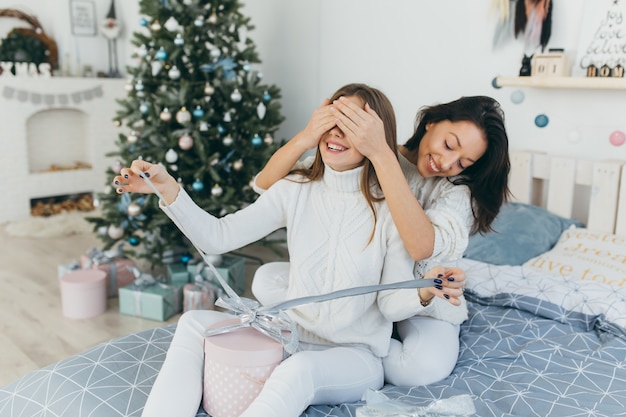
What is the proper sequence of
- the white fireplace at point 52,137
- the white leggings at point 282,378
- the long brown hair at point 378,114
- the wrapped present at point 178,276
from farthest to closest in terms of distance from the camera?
1. the white fireplace at point 52,137
2. the wrapped present at point 178,276
3. the long brown hair at point 378,114
4. the white leggings at point 282,378

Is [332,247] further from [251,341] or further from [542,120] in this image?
[542,120]

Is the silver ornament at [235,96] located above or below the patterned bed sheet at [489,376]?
above

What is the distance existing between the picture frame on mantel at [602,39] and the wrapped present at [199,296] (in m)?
1.85

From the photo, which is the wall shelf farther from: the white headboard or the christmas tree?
the christmas tree

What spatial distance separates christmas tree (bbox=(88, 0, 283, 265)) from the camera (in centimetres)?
280

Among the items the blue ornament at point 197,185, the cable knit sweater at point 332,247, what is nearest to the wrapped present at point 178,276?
the blue ornament at point 197,185

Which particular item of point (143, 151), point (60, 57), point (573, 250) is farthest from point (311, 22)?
point (60, 57)

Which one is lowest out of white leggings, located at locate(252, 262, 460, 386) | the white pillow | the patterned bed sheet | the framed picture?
the patterned bed sheet

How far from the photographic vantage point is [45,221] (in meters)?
4.21

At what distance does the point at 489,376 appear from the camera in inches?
A: 59.0

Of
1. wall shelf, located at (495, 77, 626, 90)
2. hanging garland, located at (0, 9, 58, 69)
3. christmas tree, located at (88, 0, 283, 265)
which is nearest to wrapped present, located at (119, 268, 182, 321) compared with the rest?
christmas tree, located at (88, 0, 283, 265)

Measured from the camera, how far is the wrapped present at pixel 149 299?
8.73 ft

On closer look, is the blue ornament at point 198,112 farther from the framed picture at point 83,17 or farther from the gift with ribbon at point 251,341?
the framed picture at point 83,17

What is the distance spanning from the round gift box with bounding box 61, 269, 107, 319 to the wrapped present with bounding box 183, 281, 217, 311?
395 millimetres
